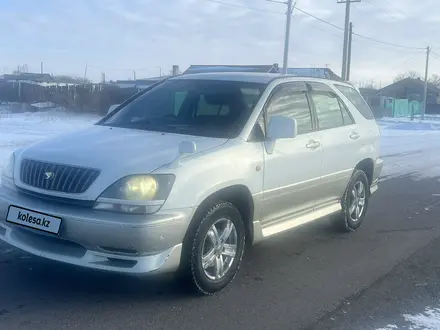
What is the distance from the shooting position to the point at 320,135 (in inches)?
232

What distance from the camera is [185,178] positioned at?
421 cm

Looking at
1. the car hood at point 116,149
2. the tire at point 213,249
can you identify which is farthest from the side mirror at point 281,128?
the tire at point 213,249

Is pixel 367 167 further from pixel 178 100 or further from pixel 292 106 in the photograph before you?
pixel 178 100

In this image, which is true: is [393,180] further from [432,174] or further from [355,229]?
[355,229]

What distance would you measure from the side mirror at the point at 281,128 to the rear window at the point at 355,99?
199cm

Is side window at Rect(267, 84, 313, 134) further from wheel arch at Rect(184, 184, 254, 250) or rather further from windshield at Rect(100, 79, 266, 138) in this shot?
wheel arch at Rect(184, 184, 254, 250)

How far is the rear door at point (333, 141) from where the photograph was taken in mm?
5996

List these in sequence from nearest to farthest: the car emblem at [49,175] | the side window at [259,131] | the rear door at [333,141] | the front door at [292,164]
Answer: the car emblem at [49,175], the side window at [259,131], the front door at [292,164], the rear door at [333,141]

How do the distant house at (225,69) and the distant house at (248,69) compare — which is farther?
the distant house at (225,69)

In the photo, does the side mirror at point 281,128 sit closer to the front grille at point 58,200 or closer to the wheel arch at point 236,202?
the wheel arch at point 236,202

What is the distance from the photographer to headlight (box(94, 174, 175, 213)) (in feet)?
13.2

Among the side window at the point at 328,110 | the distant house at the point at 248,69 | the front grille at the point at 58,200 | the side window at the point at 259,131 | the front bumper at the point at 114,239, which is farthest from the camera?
the distant house at the point at 248,69

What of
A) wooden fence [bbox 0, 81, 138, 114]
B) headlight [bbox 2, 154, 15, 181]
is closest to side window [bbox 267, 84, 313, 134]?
headlight [bbox 2, 154, 15, 181]

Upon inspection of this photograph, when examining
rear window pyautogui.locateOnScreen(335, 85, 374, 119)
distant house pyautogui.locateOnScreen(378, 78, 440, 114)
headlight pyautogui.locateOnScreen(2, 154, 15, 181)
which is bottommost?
headlight pyautogui.locateOnScreen(2, 154, 15, 181)
